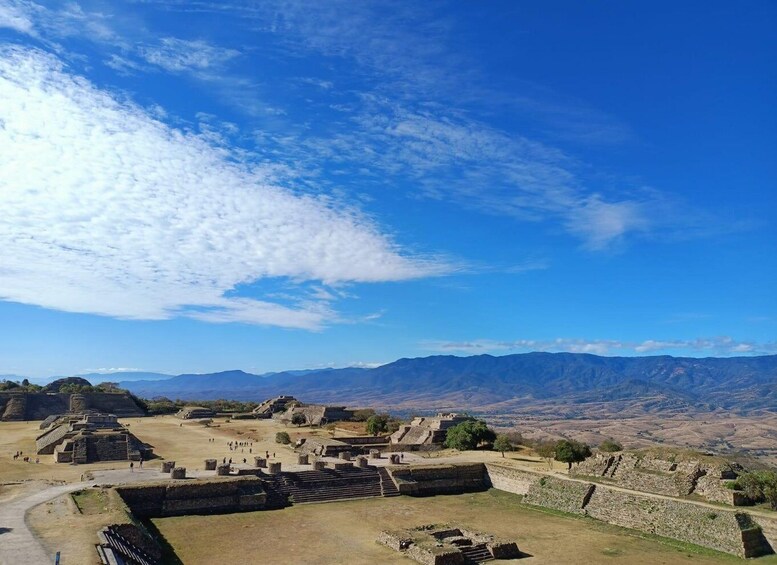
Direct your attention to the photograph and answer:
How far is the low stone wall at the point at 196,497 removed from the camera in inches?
1133

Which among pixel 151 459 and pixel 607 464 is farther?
pixel 151 459

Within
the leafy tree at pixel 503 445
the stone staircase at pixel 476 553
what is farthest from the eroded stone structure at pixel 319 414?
the stone staircase at pixel 476 553

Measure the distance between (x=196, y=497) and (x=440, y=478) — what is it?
15276mm

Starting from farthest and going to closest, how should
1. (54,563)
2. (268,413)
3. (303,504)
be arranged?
(268,413) → (303,504) → (54,563)

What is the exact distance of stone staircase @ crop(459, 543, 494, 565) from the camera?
23391 mm

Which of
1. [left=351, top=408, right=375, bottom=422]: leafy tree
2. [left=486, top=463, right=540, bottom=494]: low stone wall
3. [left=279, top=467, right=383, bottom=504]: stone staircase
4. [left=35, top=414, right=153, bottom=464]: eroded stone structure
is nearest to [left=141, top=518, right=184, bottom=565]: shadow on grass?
[left=279, top=467, right=383, bottom=504]: stone staircase

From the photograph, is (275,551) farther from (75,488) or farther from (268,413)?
(268,413)

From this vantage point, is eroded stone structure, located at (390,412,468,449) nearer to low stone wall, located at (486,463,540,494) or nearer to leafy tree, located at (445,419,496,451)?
leafy tree, located at (445,419,496,451)

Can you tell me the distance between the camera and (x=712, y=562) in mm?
23328

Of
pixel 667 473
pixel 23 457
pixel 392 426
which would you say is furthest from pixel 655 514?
pixel 23 457

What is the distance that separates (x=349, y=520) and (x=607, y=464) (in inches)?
623

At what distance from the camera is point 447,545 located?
23484 millimetres

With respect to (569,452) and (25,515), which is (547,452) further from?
(25,515)

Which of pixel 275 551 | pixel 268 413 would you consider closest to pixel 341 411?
pixel 268 413
